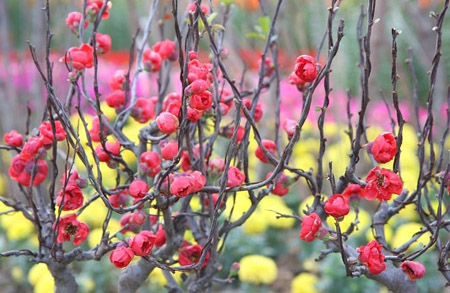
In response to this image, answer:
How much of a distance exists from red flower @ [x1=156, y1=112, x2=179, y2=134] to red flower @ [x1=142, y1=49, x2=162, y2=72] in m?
0.32

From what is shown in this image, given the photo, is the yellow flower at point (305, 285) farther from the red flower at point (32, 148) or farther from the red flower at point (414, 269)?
the red flower at point (32, 148)

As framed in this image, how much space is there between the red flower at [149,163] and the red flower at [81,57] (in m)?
0.23

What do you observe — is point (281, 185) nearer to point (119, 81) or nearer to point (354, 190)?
point (354, 190)

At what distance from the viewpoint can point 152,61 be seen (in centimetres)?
163

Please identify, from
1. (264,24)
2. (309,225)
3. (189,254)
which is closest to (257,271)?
(189,254)

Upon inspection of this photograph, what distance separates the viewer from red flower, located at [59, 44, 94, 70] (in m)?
1.47

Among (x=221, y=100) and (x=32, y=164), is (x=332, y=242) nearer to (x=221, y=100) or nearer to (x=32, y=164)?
(x=221, y=100)

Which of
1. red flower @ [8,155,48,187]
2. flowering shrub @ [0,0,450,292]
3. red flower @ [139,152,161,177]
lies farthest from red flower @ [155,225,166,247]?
red flower @ [8,155,48,187]

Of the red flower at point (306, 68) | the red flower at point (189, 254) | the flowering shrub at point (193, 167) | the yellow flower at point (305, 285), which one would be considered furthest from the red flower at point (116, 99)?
the yellow flower at point (305, 285)

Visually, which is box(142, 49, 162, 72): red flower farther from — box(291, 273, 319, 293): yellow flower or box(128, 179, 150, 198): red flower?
box(291, 273, 319, 293): yellow flower

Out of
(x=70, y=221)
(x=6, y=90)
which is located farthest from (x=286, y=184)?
(x=6, y=90)

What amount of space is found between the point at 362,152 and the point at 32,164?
223cm

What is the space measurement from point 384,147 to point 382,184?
2.8 inches

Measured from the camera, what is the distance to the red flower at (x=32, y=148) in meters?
1.48
